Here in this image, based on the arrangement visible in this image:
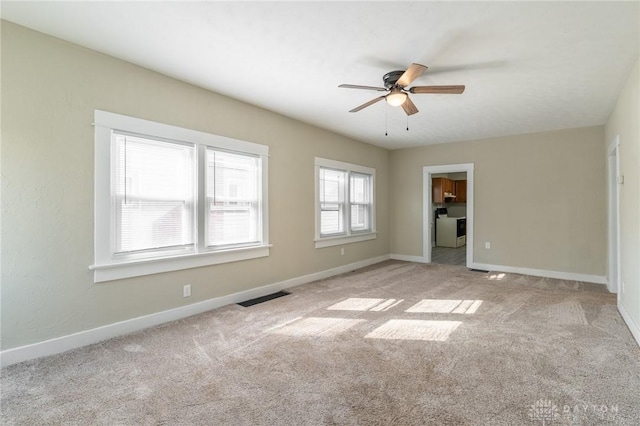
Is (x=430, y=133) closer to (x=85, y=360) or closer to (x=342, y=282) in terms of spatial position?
(x=342, y=282)

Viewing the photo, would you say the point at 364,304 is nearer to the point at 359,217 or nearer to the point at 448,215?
the point at 359,217

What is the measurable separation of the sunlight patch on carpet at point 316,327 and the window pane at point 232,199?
54.4 inches

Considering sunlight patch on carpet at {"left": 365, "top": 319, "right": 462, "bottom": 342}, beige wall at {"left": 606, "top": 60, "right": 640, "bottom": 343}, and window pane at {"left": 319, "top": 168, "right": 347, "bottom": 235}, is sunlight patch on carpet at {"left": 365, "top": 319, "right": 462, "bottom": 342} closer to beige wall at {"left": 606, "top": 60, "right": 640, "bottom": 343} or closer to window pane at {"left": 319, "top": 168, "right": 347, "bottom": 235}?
beige wall at {"left": 606, "top": 60, "right": 640, "bottom": 343}

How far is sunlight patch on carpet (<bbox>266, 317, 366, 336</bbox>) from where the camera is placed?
3027 mm

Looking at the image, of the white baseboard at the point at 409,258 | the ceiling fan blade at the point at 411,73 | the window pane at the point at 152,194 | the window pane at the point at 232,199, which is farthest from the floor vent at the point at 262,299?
the white baseboard at the point at 409,258

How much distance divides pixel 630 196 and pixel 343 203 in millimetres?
3916

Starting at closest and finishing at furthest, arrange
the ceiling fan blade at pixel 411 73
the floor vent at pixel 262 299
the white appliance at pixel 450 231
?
the ceiling fan blade at pixel 411 73 < the floor vent at pixel 262 299 < the white appliance at pixel 450 231

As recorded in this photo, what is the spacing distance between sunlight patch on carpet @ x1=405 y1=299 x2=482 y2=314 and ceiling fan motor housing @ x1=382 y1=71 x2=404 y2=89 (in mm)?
2559

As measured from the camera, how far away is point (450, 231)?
9.10m

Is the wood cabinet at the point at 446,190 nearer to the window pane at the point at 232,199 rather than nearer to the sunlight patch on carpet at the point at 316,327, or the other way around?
the window pane at the point at 232,199

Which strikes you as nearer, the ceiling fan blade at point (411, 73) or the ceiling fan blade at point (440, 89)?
the ceiling fan blade at point (411, 73)

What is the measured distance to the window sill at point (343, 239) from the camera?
211 inches

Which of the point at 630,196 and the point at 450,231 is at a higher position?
the point at 630,196

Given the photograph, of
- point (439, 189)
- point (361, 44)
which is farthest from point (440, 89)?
point (439, 189)
